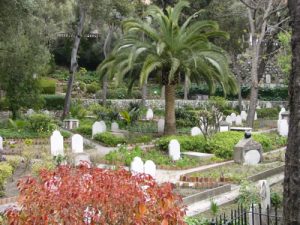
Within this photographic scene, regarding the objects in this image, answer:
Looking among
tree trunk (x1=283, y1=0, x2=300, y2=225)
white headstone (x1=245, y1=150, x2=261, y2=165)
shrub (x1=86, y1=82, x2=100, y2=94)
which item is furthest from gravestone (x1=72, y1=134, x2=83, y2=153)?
shrub (x1=86, y1=82, x2=100, y2=94)

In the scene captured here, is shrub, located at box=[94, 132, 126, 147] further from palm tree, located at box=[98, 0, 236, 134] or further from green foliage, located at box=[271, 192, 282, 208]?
green foliage, located at box=[271, 192, 282, 208]

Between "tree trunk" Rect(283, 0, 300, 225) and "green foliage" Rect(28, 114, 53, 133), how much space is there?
64.9 feet

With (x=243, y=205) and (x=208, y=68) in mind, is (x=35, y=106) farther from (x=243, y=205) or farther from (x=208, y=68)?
(x=243, y=205)

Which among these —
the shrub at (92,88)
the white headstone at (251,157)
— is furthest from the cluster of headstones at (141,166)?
the shrub at (92,88)

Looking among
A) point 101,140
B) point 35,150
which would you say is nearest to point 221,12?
point 101,140

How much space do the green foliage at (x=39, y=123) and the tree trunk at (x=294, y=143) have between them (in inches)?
779

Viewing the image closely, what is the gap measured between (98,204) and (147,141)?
18.0m

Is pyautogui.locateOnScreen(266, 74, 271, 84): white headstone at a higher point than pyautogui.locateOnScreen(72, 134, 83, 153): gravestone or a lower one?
higher

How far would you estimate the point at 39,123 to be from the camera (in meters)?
24.8

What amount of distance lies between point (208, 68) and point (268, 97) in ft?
89.9

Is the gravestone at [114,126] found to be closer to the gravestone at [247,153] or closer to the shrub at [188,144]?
the shrub at [188,144]

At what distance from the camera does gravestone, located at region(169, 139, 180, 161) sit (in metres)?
19.0

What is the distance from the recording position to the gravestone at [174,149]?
1899 cm

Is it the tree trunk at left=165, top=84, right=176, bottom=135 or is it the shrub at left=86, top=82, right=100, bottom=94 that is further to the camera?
the shrub at left=86, top=82, right=100, bottom=94
